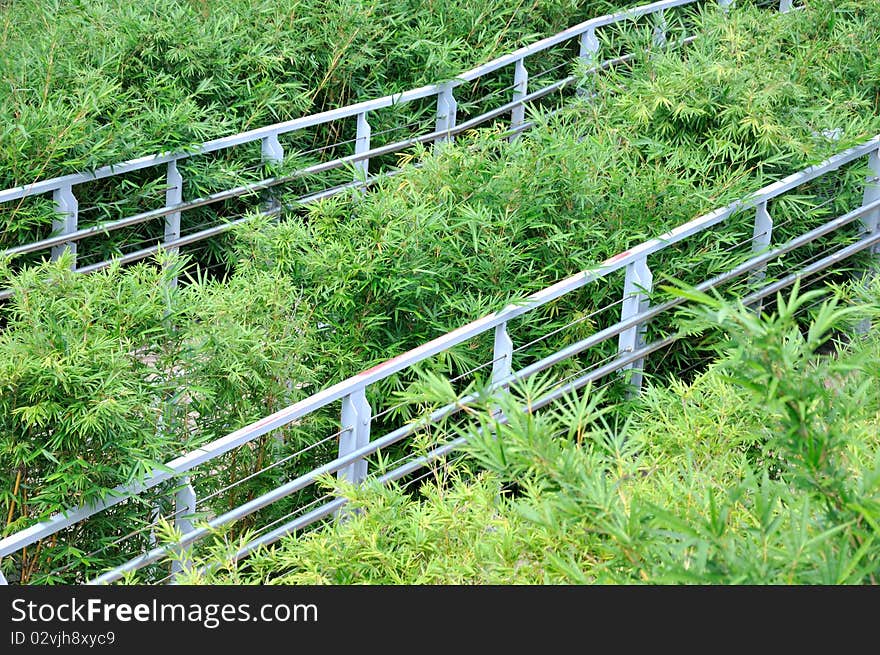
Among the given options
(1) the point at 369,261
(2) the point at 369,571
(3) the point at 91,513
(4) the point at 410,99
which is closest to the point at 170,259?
(1) the point at 369,261

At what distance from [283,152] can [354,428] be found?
8.59 ft

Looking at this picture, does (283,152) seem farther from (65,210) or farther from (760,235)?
(760,235)

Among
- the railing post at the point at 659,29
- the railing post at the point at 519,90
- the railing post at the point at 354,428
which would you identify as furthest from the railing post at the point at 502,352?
the railing post at the point at 659,29

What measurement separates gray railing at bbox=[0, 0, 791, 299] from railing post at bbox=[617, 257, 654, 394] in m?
1.35

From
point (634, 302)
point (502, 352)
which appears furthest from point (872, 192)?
point (502, 352)

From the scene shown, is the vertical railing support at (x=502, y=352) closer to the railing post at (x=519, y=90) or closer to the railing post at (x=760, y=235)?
the railing post at (x=760, y=235)

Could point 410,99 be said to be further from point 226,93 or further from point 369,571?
point 369,571

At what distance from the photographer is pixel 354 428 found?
4.18 m

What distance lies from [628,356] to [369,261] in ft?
3.63

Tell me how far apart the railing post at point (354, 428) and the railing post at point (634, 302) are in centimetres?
120

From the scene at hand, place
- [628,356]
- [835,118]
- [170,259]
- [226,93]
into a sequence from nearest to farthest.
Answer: [170,259], [628,356], [835,118], [226,93]

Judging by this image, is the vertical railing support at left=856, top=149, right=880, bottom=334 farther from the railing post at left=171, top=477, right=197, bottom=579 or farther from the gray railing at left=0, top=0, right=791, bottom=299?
the railing post at left=171, top=477, right=197, bottom=579

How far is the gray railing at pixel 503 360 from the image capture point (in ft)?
12.1

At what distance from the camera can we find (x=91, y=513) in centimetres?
357
